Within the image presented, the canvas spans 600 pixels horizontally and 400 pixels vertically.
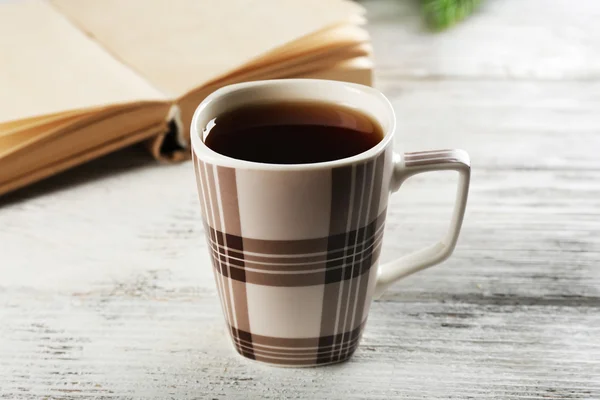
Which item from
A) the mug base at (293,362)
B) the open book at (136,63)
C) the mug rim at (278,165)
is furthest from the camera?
the open book at (136,63)

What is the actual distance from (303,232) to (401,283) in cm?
19

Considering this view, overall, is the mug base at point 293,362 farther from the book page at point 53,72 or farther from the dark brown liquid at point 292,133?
the book page at point 53,72

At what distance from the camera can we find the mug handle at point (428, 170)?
0.47m

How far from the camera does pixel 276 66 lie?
2.43ft

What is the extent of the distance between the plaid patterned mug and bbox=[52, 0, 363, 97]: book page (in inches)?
10.9

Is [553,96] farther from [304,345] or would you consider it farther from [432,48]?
[304,345]

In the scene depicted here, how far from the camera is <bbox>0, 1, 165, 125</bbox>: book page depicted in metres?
0.70

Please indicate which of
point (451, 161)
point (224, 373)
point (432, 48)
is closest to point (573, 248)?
point (451, 161)

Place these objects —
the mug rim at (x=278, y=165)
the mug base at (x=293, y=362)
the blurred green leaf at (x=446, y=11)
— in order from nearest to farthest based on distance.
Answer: the mug rim at (x=278, y=165)
the mug base at (x=293, y=362)
the blurred green leaf at (x=446, y=11)

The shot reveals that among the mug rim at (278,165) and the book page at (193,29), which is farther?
the book page at (193,29)

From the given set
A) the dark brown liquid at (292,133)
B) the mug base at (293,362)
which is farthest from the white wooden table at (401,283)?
the dark brown liquid at (292,133)

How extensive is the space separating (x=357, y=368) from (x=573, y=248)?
246mm

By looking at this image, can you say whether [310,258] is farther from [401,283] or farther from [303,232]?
[401,283]

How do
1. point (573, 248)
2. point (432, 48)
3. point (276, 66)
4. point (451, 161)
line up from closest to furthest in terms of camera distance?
point (451, 161), point (573, 248), point (276, 66), point (432, 48)
